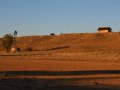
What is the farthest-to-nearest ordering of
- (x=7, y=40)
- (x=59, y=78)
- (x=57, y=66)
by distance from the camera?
(x=7, y=40)
(x=57, y=66)
(x=59, y=78)

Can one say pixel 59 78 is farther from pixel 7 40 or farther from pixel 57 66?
pixel 7 40

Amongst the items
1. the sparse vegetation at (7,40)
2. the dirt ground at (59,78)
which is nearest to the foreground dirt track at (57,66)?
the dirt ground at (59,78)

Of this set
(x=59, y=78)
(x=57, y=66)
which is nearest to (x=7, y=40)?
(x=57, y=66)

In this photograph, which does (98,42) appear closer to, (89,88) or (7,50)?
(7,50)

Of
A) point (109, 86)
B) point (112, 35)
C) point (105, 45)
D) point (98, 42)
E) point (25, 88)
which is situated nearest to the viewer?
point (25, 88)

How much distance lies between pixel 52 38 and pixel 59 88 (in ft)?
350

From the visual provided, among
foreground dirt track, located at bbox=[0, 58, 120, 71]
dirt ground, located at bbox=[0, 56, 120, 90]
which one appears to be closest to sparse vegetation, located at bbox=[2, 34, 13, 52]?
foreground dirt track, located at bbox=[0, 58, 120, 71]

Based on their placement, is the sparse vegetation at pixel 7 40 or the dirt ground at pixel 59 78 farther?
the sparse vegetation at pixel 7 40

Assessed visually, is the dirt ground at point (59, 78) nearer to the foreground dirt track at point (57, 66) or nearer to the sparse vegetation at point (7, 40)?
the foreground dirt track at point (57, 66)

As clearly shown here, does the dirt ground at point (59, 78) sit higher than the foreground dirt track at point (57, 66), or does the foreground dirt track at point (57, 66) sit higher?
the foreground dirt track at point (57, 66)

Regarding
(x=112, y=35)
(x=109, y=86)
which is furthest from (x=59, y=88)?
(x=112, y=35)

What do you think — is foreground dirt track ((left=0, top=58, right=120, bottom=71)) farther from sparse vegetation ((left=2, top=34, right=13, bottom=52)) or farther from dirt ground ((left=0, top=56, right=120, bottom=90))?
sparse vegetation ((left=2, top=34, right=13, bottom=52))

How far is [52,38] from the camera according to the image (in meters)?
128

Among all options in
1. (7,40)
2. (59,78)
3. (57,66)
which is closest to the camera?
(59,78)
